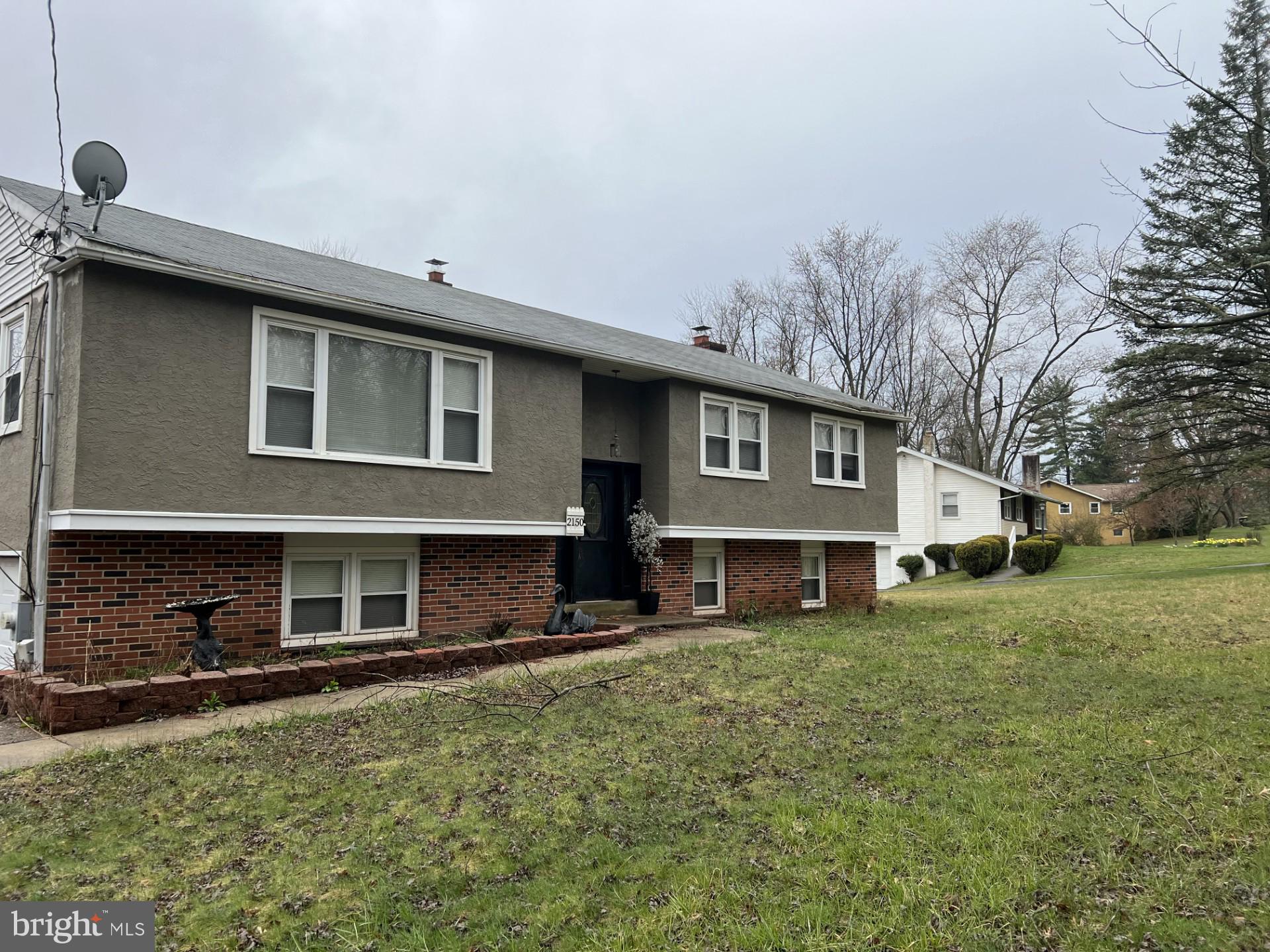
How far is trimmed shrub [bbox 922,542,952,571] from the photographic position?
31.7 metres

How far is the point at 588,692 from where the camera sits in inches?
286

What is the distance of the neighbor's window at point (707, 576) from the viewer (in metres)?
13.3

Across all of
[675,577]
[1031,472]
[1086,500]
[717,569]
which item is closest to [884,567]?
[1031,472]

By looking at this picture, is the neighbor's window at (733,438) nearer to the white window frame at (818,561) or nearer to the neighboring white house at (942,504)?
the white window frame at (818,561)

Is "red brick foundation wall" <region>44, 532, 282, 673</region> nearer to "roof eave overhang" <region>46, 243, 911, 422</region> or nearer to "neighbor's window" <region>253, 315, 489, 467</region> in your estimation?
"neighbor's window" <region>253, 315, 489, 467</region>

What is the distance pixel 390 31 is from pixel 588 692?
9881 millimetres

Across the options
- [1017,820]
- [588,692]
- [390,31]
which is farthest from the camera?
[390,31]

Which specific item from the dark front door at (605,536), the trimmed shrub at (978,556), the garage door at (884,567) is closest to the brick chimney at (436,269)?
the dark front door at (605,536)

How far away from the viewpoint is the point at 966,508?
32375 mm

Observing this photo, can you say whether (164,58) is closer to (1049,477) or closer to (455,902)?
(455,902)

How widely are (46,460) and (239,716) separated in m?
3.06

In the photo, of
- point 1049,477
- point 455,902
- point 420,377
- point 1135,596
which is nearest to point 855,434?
point 1135,596

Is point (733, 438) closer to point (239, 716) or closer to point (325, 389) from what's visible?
point (325, 389)

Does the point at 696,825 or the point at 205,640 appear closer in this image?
the point at 696,825
